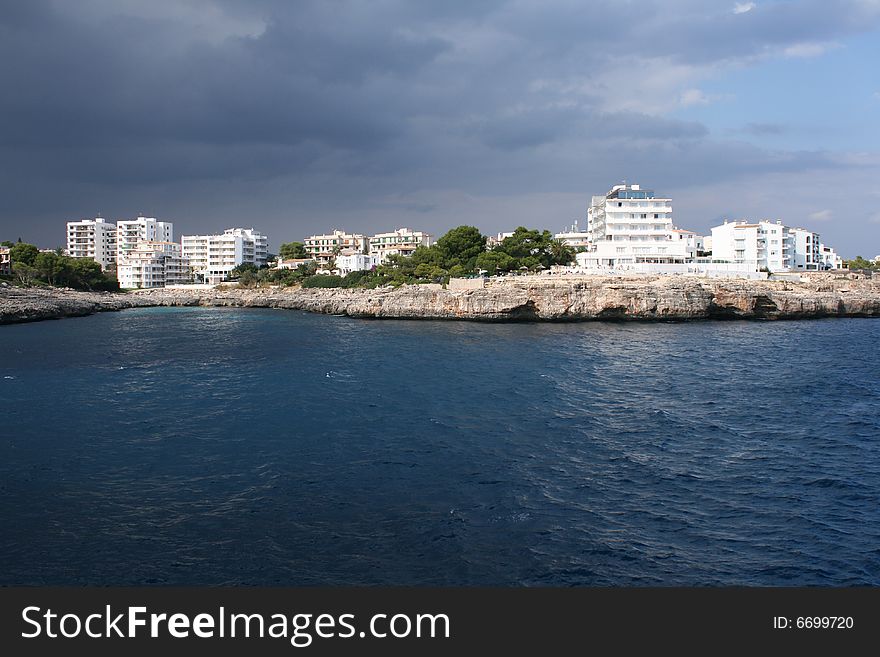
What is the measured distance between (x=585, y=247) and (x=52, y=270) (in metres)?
99.1

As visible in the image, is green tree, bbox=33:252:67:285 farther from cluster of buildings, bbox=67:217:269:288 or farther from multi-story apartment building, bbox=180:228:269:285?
multi-story apartment building, bbox=180:228:269:285

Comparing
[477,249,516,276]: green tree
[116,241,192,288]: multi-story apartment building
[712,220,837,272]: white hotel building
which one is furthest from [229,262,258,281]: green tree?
Answer: [712,220,837,272]: white hotel building

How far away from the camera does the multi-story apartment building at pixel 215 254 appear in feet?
487

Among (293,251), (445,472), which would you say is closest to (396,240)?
(293,251)

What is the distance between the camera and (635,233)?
94312 mm

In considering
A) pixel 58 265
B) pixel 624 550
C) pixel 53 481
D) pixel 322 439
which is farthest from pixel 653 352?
pixel 58 265

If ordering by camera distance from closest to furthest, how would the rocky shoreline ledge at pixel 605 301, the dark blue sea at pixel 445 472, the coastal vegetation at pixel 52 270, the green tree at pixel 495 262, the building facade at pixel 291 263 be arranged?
the dark blue sea at pixel 445 472 → the rocky shoreline ledge at pixel 605 301 → the green tree at pixel 495 262 → the coastal vegetation at pixel 52 270 → the building facade at pixel 291 263

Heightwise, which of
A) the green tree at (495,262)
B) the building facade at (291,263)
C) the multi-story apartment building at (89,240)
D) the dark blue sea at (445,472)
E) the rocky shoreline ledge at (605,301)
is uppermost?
the multi-story apartment building at (89,240)

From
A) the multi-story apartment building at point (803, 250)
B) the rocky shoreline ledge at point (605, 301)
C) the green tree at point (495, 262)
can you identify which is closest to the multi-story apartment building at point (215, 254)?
the rocky shoreline ledge at point (605, 301)

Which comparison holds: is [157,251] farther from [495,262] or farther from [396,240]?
[495,262]

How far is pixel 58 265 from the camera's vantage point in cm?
11019

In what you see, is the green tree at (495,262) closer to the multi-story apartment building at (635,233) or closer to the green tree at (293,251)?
the multi-story apartment building at (635,233)

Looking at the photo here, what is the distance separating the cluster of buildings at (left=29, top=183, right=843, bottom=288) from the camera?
306 ft

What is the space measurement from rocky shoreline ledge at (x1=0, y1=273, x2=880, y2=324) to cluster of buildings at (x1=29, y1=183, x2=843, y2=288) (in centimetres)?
1164
